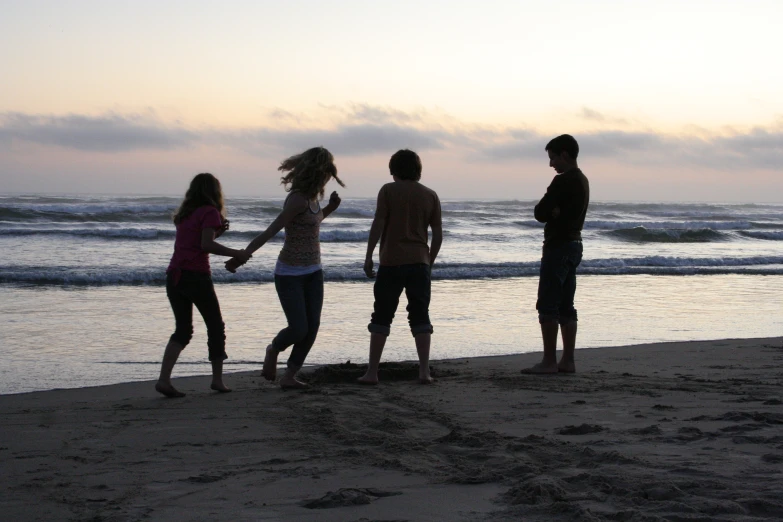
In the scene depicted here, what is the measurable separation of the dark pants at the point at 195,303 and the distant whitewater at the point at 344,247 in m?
7.65

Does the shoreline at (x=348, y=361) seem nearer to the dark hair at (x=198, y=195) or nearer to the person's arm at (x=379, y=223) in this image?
the person's arm at (x=379, y=223)

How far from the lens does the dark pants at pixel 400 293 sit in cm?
554

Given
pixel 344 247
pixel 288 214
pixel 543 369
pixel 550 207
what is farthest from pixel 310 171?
pixel 344 247

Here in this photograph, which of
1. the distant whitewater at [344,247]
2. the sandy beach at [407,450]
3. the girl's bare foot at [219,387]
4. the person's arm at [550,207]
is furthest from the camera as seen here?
the distant whitewater at [344,247]

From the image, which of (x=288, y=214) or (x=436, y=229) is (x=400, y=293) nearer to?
(x=436, y=229)

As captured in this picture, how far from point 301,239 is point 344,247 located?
16.2 metres

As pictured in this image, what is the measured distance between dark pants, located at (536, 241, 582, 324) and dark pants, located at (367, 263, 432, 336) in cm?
93

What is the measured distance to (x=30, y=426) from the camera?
4.34m

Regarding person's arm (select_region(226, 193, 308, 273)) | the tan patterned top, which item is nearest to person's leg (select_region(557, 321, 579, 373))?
the tan patterned top

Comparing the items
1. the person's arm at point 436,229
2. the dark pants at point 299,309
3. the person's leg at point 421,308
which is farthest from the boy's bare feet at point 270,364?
the person's arm at point 436,229

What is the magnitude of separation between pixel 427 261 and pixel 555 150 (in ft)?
4.26

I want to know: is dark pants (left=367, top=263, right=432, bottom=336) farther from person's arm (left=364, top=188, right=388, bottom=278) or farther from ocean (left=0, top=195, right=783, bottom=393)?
ocean (left=0, top=195, right=783, bottom=393)

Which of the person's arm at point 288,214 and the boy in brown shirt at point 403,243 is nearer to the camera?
the person's arm at point 288,214

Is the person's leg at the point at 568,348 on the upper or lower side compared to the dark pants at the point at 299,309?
lower
